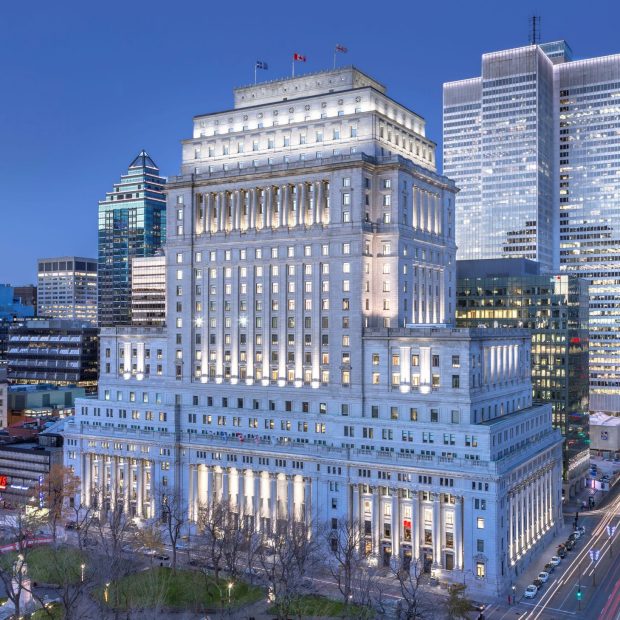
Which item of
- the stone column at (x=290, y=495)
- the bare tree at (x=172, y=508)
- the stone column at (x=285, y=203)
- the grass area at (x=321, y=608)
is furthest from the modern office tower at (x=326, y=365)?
the grass area at (x=321, y=608)

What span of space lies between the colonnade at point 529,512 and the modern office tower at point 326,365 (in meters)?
0.58

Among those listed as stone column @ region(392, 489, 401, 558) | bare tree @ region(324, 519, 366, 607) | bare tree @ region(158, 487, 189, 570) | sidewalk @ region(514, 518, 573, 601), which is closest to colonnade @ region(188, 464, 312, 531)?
bare tree @ region(158, 487, 189, 570)

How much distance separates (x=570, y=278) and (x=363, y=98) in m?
69.7

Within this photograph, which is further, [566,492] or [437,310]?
[566,492]

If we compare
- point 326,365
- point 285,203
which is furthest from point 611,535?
point 285,203

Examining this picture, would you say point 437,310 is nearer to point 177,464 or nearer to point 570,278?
point 570,278

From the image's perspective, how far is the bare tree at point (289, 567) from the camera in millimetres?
96625

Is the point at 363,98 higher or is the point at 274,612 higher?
the point at 363,98

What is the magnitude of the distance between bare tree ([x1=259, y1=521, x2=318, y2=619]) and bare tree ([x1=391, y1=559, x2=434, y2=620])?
13.0m

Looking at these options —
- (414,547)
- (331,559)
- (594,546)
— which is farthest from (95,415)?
(594,546)

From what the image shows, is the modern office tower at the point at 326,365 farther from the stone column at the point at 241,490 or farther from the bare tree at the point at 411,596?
the bare tree at the point at 411,596

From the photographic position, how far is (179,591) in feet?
364

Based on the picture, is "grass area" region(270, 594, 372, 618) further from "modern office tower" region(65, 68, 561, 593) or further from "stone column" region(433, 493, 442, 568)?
"stone column" region(433, 493, 442, 568)

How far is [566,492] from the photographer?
168m
